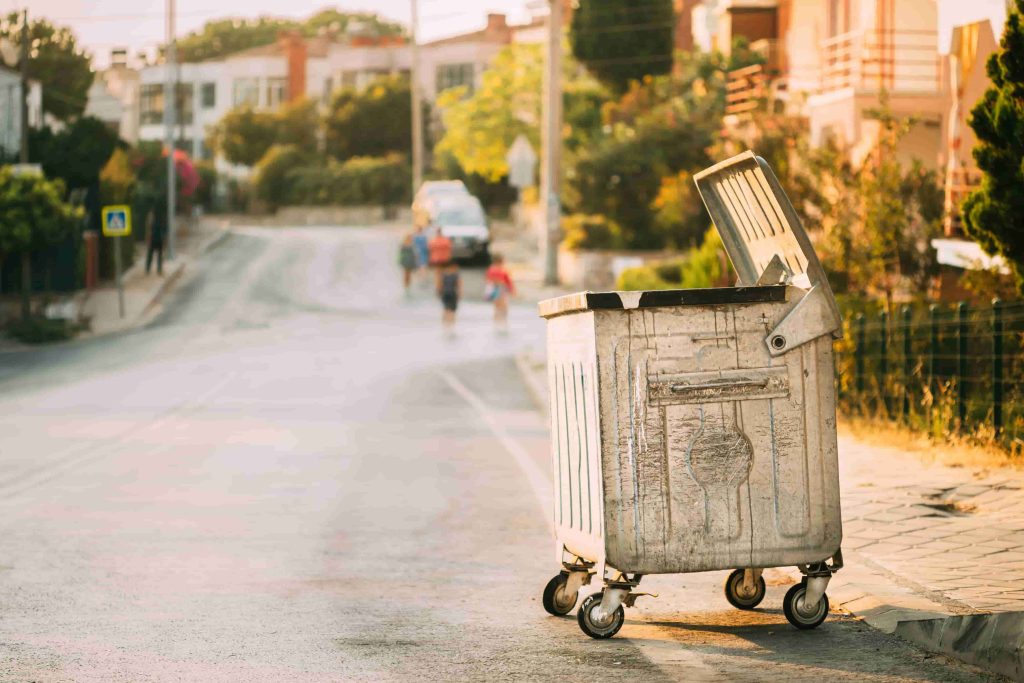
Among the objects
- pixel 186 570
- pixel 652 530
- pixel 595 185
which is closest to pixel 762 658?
pixel 652 530

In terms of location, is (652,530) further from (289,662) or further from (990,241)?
(990,241)

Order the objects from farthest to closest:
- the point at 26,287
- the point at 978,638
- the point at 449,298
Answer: the point at 26,287, the point at 449,298, the point at 978,638

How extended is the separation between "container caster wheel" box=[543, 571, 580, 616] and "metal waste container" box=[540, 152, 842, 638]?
13.7 inches

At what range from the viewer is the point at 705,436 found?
714cm

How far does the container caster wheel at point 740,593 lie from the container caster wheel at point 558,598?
74cm

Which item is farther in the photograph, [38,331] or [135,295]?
[135,295]

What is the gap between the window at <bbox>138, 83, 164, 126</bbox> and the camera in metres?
111

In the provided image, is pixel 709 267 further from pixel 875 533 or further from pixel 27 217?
pixel 875 533

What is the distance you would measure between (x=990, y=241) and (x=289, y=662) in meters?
7.76

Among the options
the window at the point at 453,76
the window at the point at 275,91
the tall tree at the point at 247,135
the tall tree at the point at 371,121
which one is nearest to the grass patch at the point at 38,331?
the tall tree at the point at 371,121

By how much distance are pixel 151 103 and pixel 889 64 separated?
87803 mm

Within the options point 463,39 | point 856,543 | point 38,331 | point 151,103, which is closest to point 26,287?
point 38,331

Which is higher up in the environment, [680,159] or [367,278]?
[680,159]

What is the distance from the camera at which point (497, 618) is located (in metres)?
7.68
